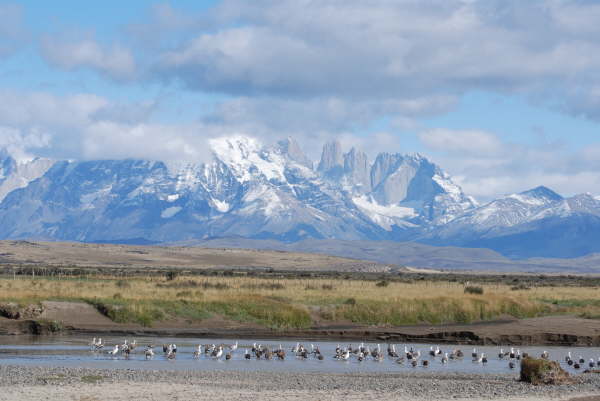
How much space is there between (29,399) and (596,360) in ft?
89.0

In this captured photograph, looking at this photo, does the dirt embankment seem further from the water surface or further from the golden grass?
the water surface

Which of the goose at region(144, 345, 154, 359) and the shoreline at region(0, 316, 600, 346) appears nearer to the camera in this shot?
the goose at region(144, 345, 154, 359)

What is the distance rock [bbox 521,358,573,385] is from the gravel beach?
59 cm

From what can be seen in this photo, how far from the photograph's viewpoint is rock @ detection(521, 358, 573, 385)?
36531 millimetres

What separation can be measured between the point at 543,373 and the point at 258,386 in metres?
10.1

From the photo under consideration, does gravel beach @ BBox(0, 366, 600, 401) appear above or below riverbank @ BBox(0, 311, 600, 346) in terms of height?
below

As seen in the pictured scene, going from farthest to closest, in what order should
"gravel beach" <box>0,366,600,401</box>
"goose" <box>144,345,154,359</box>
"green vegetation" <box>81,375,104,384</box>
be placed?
"goose" <box>144,345,154,359</box>, "green vegetation" <box>81,375,104,384</box>, "gravel beach" <box>0,366,600,401</box>

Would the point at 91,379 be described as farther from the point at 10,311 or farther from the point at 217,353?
the point at 10,311

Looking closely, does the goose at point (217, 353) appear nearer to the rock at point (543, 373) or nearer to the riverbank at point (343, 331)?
the riverbank at point (343, 331)

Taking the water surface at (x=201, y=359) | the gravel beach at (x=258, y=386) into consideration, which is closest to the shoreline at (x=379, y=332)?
the water surface at (x=201, y=359)

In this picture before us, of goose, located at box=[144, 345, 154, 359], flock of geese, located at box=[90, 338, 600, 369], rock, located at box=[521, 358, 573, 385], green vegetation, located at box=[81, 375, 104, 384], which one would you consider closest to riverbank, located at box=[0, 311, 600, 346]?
flock of geese, located at box=[90, 338, 600, 369]

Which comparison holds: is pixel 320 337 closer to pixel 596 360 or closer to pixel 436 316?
pixel 436 316

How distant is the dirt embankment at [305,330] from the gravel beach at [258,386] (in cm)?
1554

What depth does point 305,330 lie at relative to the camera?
2295 inches
